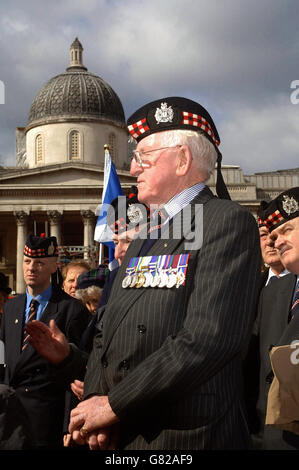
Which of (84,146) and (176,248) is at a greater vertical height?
(84,146)

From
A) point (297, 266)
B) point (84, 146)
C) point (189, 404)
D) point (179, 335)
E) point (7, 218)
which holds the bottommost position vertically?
point (189, 404)

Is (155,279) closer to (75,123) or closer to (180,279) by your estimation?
(180,279)


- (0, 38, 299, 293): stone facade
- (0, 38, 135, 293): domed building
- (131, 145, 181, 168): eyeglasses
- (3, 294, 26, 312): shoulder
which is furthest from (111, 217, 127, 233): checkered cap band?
(0, 38, 135, 293): domed building

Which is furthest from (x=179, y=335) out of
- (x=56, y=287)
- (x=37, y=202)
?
(x=37, y=202)

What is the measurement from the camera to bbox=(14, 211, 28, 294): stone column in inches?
1658

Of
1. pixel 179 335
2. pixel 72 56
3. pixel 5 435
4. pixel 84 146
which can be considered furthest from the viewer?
pixel 72 56

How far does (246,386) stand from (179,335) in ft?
5.69

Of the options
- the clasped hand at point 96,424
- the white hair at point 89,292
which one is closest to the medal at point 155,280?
the clasped hand at point 96,424

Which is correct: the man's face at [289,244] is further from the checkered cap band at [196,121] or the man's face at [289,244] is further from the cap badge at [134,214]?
the cap badge at [134,214]

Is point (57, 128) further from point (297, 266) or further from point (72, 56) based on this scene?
point (297, 266)

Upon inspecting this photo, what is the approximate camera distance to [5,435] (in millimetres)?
3941

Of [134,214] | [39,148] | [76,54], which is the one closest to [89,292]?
[134,214]

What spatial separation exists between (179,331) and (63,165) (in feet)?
135

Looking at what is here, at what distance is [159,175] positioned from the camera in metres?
3.08
